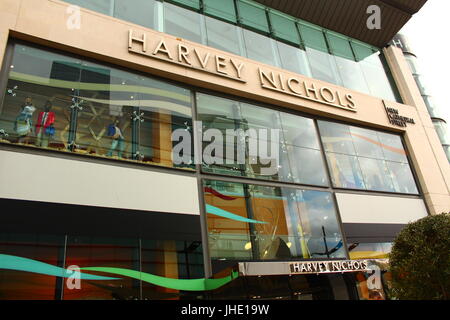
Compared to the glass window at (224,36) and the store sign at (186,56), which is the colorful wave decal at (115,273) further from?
the glass window at (224,36)

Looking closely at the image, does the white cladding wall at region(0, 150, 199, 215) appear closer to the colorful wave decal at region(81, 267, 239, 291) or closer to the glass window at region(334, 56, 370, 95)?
the colorful wave decal at region(81, 267, 239, 291)

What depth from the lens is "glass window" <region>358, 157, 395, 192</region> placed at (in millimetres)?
15466

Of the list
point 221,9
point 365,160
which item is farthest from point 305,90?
point 221,9

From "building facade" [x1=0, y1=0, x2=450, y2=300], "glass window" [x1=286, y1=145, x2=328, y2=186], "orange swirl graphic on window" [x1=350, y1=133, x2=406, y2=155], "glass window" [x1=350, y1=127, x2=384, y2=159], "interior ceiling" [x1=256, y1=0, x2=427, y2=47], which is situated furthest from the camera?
"interior ceiling" [x1=256, y1=0, x2=427, y2=47]

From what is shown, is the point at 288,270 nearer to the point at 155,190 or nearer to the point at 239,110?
the point at 155,190

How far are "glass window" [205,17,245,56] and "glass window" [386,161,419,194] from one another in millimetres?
8637

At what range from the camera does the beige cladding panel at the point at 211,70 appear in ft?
35.0

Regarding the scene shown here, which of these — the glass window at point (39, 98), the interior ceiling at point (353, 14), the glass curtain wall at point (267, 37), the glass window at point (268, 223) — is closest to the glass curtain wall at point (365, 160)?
the glass window at point (268, 223)

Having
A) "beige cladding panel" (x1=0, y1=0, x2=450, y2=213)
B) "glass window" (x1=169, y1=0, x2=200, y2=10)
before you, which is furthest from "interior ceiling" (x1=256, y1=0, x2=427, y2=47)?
"glass window" (x1=169, y1=0, x2=200, y2=10)

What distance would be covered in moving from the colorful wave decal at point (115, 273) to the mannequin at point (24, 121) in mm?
3029

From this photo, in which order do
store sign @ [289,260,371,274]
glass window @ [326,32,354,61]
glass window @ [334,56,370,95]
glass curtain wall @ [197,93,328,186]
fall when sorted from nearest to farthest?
1. store sign @ [289,260,371,274]
2. glass curtain wall @ [197,93,328,186]
3. glass window @ [334,56,370,95]
4. glass window @ [326,32,354,61]

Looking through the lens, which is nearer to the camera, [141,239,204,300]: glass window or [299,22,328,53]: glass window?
[141,239,204,300]: glass window

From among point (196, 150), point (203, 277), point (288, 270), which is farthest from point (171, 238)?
point (288, 270)

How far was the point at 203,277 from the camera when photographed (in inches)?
412
